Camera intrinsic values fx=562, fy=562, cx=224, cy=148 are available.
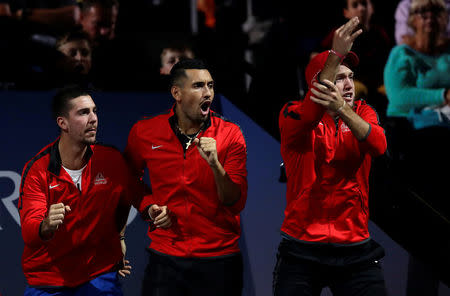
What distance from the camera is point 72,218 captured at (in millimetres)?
3318

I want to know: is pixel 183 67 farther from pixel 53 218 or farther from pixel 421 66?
pixel 421 66

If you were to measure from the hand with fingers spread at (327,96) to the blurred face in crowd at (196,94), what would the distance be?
855 mm

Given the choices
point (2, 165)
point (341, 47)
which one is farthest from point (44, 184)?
point (341, 47)

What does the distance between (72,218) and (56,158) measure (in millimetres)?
369

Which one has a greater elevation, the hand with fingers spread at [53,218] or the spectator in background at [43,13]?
the spectator in background at [43,13]

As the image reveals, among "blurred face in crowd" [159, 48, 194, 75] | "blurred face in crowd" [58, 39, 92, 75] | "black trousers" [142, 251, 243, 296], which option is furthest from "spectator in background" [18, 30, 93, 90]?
"black trousers" [142, 251, 243, 296]

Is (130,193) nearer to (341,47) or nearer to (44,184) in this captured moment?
(44,184)

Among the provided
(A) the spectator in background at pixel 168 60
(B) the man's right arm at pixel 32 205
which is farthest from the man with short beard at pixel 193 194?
(A) the spectator in background at pixel 168 60

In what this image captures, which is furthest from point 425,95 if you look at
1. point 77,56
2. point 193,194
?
point 77,56

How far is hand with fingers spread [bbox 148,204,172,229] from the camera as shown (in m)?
3.09

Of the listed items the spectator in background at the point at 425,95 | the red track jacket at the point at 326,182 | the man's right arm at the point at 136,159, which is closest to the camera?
the red track jacket at the point at 326,182

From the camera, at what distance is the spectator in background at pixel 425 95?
→ 4.52 metres

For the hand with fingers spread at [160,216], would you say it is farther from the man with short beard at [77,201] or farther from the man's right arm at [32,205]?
the man's right arm at [32,205]

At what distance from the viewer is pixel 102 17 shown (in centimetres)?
526
